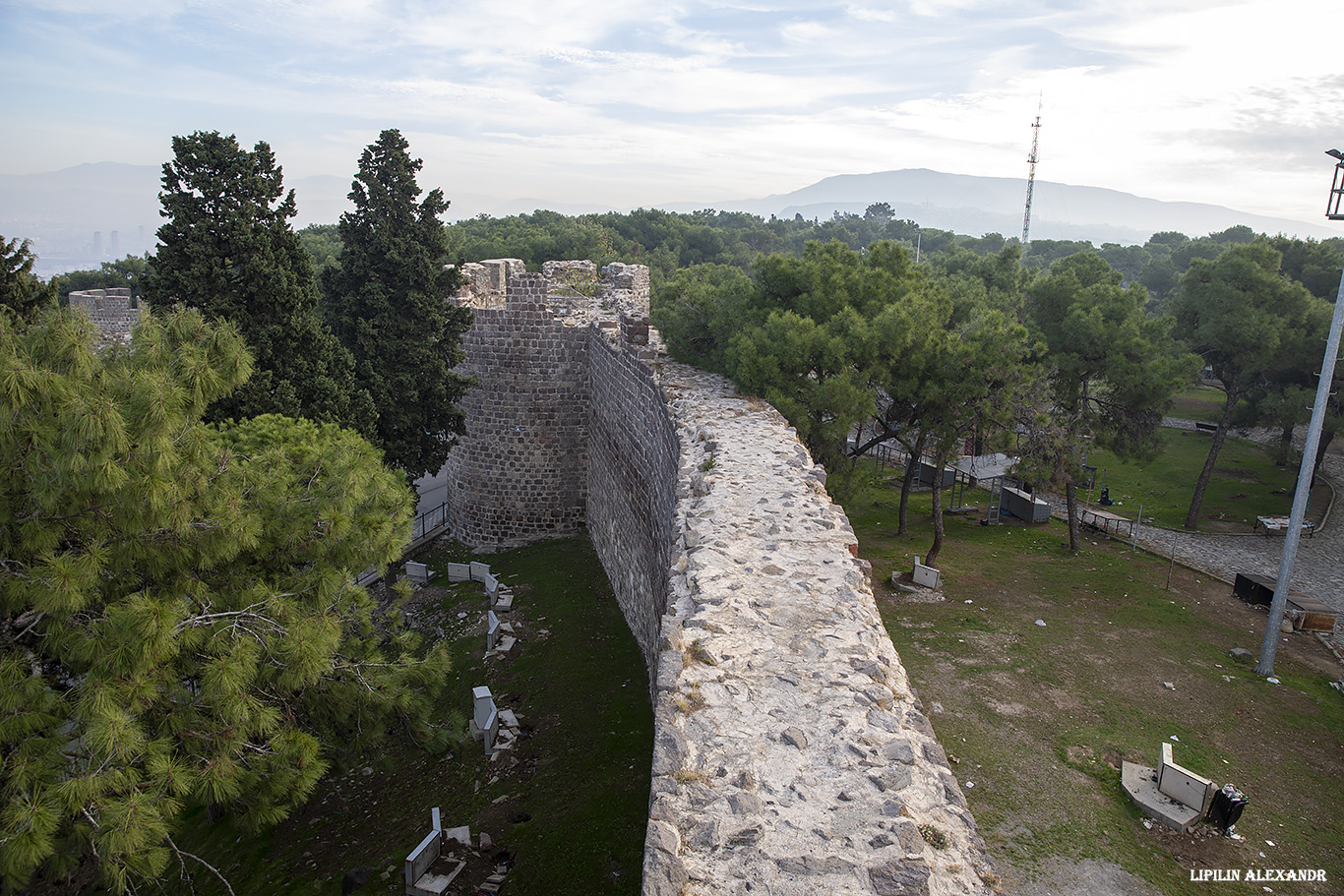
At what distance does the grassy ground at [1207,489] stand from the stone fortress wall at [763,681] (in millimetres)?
12321

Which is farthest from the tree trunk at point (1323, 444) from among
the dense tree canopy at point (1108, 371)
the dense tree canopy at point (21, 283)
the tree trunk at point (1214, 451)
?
the dense tree canopy at point (21, 283)

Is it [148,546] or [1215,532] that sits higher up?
[148,546]

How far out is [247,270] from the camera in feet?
34.1

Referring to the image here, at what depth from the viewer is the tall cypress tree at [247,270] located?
10.1 meters

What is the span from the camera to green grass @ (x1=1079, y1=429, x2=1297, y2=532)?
1833 cm

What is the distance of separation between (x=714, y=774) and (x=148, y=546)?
4630 millimetres

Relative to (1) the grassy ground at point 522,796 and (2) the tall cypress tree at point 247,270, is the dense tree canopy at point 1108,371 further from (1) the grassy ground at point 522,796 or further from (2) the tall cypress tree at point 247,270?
(2) the tall cypress tree at point 247,270

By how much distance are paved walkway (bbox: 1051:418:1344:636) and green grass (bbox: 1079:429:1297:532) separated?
32.2 inches

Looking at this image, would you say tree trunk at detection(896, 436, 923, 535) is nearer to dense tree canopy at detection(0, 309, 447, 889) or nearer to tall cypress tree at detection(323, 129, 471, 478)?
tall cypress tree at detection(323, 129, 471, 478)

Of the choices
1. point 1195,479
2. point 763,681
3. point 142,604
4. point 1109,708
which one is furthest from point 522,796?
point 1195,479

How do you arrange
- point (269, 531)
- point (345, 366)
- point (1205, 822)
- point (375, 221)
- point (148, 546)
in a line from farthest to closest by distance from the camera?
point (375, 221)
point (345, 366)
point (1205, 822)
point (269, 531)
point (148, 546)

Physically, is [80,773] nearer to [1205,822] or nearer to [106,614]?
[106,614]

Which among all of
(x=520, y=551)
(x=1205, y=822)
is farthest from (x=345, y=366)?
(x=1205, y=822)

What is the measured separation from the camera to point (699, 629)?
4551 millimetres
